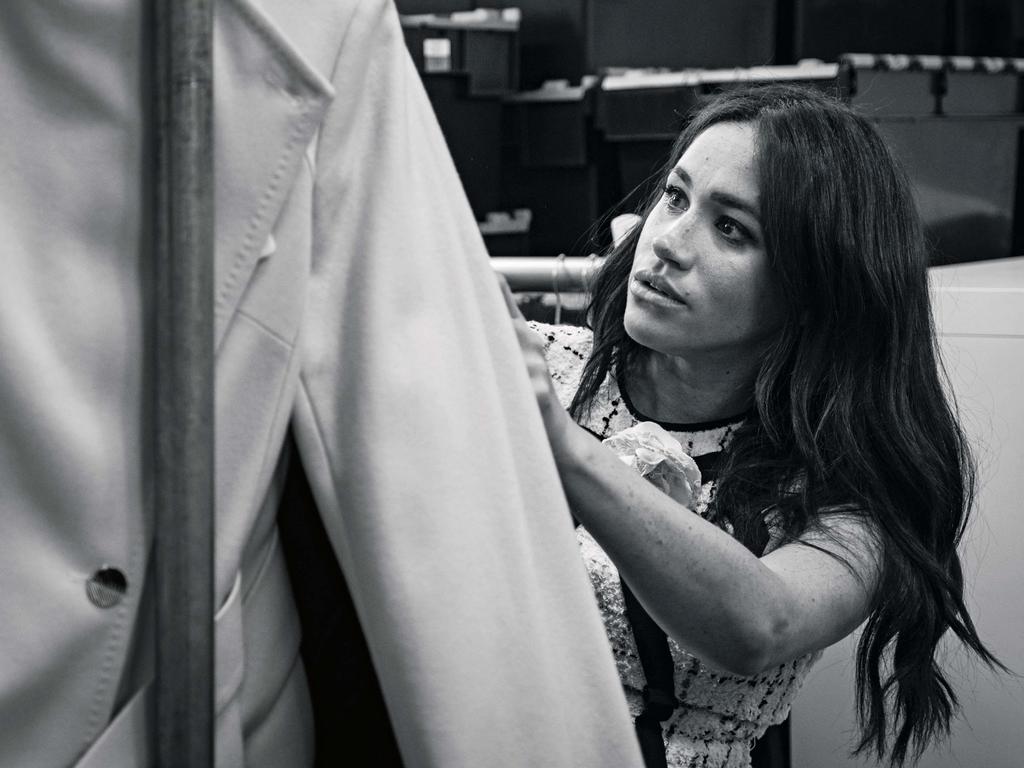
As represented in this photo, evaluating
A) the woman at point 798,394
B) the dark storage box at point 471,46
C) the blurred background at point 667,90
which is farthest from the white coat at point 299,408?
the dark storage box at point 471,46

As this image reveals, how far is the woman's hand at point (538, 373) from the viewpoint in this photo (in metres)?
0.69

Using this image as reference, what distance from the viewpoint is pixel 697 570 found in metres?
0.84

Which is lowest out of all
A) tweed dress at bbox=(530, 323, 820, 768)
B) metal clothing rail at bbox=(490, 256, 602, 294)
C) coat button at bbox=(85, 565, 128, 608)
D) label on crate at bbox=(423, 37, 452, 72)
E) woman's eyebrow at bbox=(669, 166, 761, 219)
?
tweed dress at bbox=(530, 323, 820, 768)

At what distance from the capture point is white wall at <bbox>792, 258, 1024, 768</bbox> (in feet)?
4.43

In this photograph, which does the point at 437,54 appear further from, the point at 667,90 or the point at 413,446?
the point at 413,446

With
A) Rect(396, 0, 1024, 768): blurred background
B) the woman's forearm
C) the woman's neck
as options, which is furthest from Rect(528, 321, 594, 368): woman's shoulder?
the woman's forearm

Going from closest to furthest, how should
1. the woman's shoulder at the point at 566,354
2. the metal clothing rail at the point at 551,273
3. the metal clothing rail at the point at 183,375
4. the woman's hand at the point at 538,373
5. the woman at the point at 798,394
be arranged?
the metal clothing rail at the point at 183,375 < the woman's hand at the point at 538,373 < the woman at the point at 798,394 < the woman's shoulder at the point at 566,354 < the metal clothing rail at the point at 551,273

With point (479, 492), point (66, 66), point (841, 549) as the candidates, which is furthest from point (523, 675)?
point (841, 549)

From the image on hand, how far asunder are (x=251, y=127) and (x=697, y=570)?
45 cm

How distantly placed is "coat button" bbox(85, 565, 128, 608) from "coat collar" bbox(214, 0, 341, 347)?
120mm

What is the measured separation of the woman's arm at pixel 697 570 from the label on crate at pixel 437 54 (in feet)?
5.63

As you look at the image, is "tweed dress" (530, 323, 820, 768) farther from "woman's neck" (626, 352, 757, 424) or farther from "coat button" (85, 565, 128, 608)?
"coat button" (85, 565, 128, 608)

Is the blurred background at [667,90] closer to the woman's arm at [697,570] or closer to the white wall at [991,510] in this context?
the white wall at [991,510]

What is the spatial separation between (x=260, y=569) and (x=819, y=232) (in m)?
0.67
